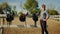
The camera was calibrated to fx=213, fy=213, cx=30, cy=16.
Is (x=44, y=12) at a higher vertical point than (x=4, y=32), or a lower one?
higher

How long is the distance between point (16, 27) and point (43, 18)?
1.91 metres

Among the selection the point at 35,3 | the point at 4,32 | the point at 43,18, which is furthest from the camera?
the point at 35,3

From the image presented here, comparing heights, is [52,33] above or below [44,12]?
below

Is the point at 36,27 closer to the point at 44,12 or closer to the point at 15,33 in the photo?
the point at 15,33

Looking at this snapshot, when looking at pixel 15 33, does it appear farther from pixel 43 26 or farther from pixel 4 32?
pixel 43 26

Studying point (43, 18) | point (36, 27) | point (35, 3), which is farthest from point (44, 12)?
point (35, 3)

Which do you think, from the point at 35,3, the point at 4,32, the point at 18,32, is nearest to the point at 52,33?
the point at 18,32

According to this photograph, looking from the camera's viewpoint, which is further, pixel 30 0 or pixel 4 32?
pixel 30 0

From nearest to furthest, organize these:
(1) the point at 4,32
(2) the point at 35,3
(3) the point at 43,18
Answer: (3) the point at 43,18 < (1) the point at 4,32 < (2) the point at 35,3

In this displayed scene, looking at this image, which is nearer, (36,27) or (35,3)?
(36,27)

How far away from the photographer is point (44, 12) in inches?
237

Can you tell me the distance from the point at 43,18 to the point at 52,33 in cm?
214

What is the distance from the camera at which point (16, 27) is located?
766cm

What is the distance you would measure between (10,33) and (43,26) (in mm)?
1902
